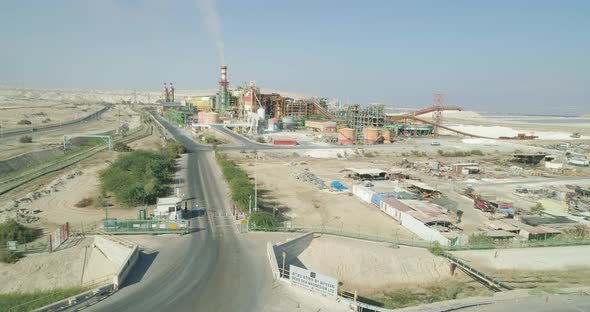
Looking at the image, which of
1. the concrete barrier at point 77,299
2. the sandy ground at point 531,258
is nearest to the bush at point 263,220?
the concrete barrier at point 77,299

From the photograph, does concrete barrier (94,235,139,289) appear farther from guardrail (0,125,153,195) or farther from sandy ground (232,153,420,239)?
guardrail (0,125,153,195)

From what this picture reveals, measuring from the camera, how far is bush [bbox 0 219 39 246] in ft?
64.7

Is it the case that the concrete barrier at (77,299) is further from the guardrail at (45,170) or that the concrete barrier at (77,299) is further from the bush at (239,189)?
the guardrail at (45,170)

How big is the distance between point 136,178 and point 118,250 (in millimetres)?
13127

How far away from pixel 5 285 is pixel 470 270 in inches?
885

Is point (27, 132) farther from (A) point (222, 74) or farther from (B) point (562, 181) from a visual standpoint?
(B) point (562, 181)

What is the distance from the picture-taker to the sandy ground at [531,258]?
21.2 metres

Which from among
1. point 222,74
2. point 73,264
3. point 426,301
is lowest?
point 426,301

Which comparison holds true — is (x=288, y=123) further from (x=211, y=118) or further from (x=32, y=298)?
(x=32, y=298)

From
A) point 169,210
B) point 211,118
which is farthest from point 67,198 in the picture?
point 211,118

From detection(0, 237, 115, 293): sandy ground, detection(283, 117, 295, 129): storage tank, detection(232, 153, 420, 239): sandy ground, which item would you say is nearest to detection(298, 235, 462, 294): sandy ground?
detection(232, 153, 420, 239): sandy ground

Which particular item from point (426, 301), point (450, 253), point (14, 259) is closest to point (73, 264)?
point (14, 259)

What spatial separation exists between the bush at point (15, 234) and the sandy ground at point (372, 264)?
15362mm

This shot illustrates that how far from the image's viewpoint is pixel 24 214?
24969 mm
